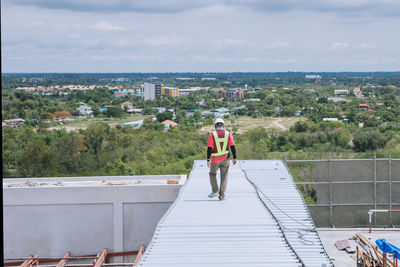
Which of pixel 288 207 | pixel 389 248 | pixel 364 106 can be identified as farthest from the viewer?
pixel 364 106

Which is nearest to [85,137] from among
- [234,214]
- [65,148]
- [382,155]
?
[65,148]

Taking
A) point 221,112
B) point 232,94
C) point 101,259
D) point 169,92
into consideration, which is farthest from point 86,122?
point 101,259

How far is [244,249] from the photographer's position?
23.0 feet

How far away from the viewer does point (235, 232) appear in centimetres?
784

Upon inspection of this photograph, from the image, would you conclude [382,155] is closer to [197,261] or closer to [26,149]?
[26,149]

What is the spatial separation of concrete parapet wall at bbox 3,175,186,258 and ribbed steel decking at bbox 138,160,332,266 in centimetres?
463

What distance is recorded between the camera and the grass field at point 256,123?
2317 inches

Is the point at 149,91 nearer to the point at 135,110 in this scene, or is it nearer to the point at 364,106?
the point at 135,110

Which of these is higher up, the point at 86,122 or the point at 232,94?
the point at 232,94

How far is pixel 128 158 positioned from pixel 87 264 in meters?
33.0

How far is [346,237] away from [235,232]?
478 inches

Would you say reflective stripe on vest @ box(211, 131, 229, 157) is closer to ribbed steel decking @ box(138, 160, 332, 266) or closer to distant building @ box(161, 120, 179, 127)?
ribbed steel decking @ box(138, 160, 332, 266)

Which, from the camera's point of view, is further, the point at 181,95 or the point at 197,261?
the point at 181,95

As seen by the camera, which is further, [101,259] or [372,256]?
[101,259]
